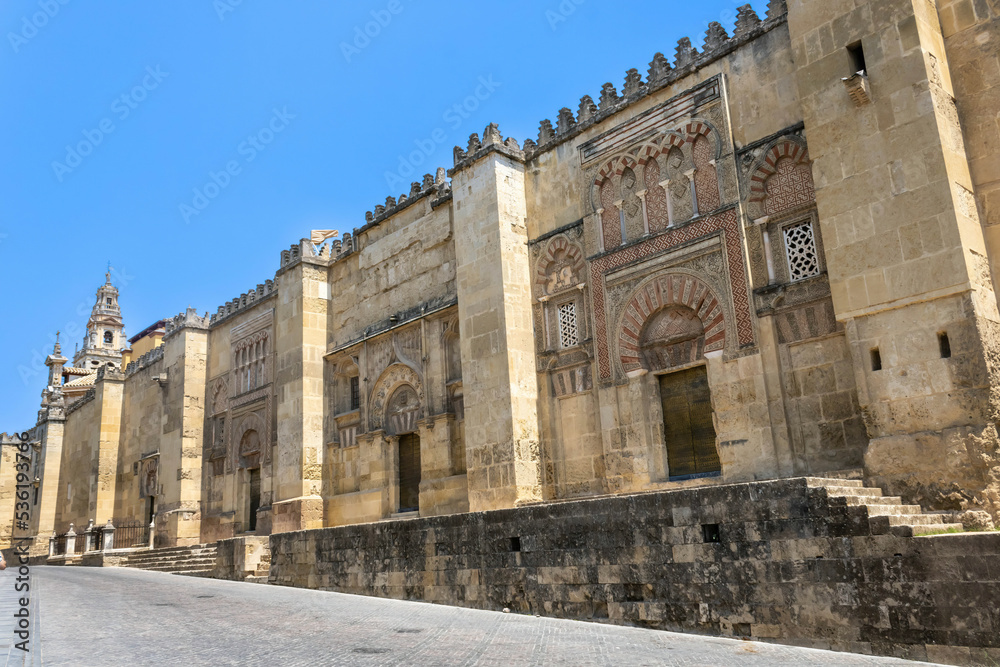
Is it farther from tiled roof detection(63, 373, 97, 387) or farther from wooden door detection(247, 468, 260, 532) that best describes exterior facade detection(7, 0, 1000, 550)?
tiled roof detection(63, 373, 97, 387)

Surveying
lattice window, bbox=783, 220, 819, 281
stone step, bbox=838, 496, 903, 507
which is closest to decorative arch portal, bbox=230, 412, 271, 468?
lattice window, bbox=783, 220, 819, 281

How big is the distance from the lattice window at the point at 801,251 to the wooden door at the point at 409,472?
7.22m

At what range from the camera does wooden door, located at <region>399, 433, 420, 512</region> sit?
13938 millimetres

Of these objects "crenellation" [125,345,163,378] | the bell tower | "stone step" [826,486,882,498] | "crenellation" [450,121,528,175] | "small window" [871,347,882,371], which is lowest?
"stone step" [826,486,882,498]

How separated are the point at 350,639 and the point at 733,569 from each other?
10.9 ft

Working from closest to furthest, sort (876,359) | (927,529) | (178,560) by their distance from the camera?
1. (927,529)
2. (876,359)
3. (178,560)

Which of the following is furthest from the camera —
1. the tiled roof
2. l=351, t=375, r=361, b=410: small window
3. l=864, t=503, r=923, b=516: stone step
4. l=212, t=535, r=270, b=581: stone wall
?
the tiled roof

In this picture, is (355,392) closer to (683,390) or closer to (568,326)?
(568,326)

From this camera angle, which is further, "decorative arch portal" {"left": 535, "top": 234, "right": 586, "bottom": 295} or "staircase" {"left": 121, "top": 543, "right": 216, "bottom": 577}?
"staircase" {"left": 121, "top": 543, "right": 216, "bottom": 577}

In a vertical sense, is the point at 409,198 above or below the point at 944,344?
above

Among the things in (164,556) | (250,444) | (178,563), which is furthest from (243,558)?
(164,556)

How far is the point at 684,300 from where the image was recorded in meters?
10.2

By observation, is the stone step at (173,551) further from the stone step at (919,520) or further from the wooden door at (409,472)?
the stone step at (919,520)

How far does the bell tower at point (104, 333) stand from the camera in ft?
156
